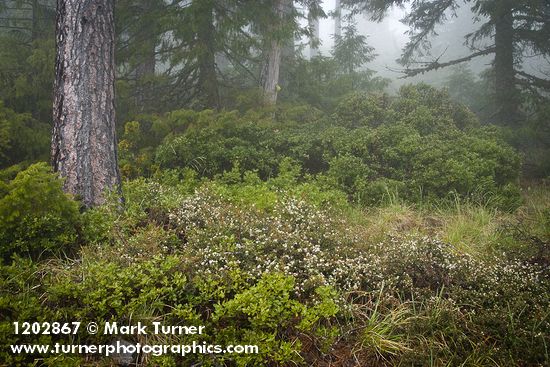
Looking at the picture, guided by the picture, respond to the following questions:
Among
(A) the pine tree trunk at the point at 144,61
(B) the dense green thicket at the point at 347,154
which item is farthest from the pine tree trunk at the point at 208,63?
(B) the dense green thicket at the point at 347,154

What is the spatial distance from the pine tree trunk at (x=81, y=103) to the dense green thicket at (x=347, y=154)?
1724mm

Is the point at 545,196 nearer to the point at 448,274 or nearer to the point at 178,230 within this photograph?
the point at 448,274

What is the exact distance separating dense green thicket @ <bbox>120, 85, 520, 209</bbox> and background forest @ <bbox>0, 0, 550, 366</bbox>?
0.11 feet

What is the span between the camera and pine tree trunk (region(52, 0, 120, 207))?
14.8 feet

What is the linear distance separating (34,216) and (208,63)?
6.26m

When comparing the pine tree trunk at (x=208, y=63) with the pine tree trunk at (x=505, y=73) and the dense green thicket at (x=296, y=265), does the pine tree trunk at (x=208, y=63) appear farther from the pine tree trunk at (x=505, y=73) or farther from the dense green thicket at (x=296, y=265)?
the pine tree trunk at (x=505, y=73)

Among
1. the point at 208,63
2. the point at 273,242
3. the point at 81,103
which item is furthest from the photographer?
the point at 208,63

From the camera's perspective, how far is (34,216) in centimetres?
344

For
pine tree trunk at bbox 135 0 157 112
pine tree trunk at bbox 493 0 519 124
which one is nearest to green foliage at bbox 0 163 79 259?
pine tree trunk at bbox 135 0 157 112

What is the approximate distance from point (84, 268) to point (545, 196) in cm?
752

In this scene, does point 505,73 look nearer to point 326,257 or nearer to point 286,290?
point 326,257

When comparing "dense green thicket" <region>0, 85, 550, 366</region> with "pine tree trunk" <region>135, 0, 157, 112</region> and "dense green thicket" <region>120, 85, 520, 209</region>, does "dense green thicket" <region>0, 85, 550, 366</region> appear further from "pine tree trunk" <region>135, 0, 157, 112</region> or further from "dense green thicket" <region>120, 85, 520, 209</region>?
"pine tree trunk" <region>135, 0, 157, 112</region>

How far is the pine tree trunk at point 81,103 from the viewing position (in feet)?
14.8

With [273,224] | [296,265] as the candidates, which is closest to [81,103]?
[273,224]
